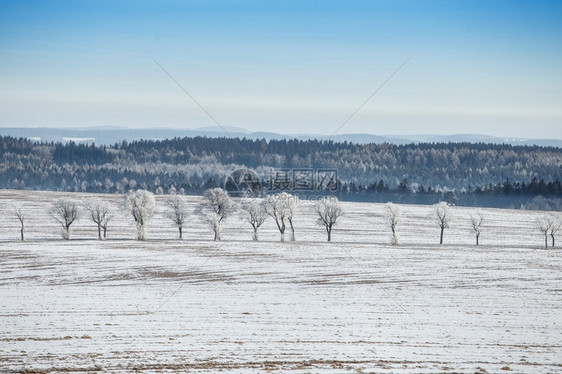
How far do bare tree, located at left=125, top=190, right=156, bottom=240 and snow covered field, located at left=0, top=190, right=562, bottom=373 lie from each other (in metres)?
2.97

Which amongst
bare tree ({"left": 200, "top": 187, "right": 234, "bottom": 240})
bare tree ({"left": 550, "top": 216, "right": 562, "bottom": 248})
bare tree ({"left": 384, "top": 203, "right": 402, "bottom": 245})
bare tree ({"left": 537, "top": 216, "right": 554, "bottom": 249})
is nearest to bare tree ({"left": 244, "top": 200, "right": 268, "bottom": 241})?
bare tree ({"left": 200, "top": 187, "right": 234, "bottom": 240})

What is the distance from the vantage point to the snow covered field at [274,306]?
80.8 ft

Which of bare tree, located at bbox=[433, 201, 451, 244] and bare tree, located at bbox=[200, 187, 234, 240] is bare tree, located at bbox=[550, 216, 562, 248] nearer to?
bare tree, located at bbox=[433, 201, 451, 244]

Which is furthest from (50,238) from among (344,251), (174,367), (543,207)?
(543,207)

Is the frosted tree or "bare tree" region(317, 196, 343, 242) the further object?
"bare tree" region(317, 196, 343, 242)

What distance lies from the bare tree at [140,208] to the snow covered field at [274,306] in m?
2.97

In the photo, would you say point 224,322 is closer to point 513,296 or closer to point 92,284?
point 92,284

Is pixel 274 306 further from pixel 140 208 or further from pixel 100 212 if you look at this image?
pixel 100 212

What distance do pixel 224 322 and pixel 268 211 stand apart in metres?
50.1

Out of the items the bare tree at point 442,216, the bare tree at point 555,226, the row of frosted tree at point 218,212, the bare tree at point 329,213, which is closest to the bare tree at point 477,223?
the row of frosted tree at point 218,212

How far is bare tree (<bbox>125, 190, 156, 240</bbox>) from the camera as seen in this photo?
256 feet

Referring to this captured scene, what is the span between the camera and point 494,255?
6800cm

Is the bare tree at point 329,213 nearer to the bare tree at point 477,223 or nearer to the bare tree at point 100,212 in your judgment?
the bare tree at point 477,223

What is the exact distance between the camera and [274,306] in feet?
121
